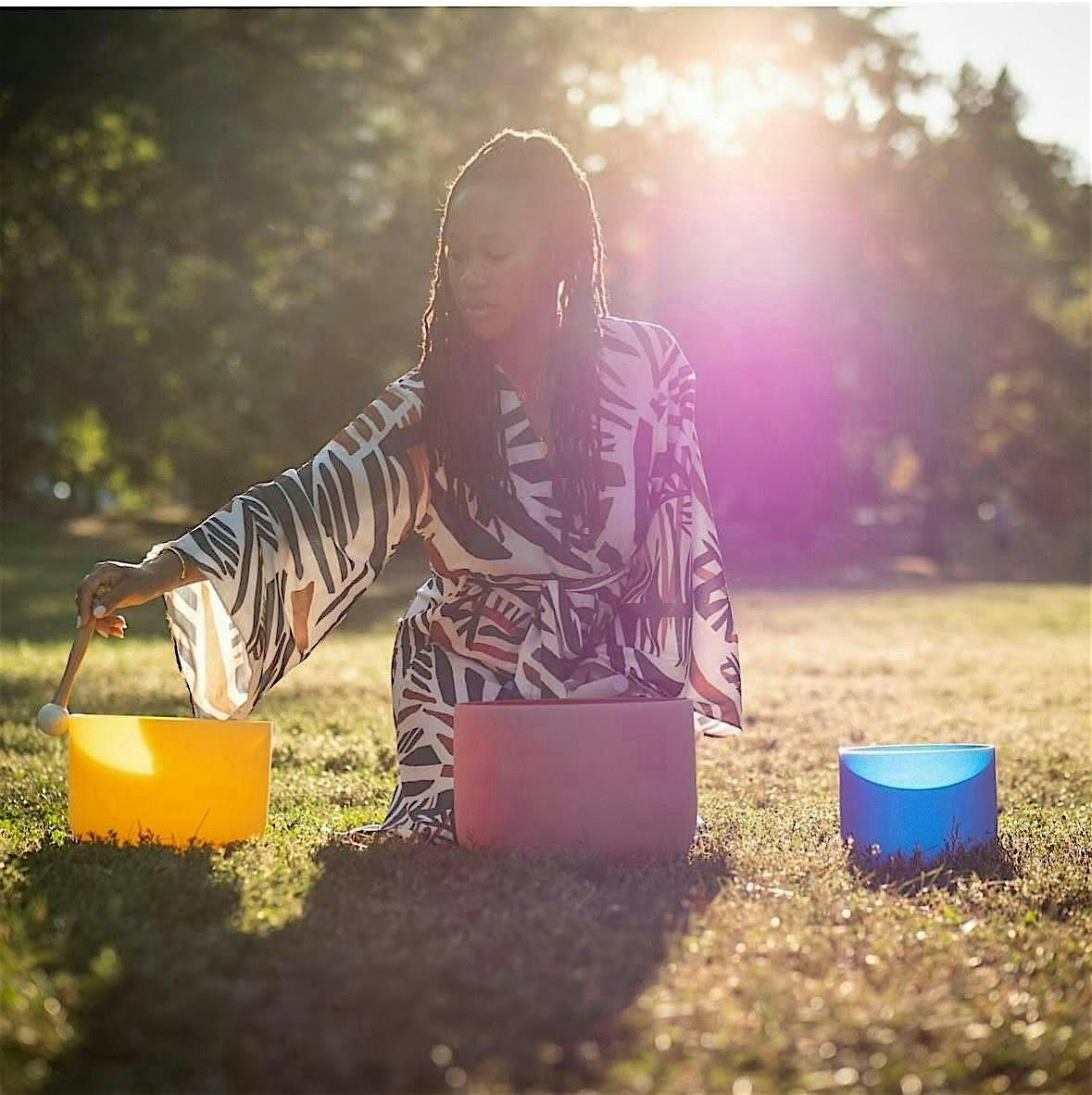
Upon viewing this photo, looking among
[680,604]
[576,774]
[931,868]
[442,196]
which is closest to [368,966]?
[576,774]

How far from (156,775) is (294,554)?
25.7 inches

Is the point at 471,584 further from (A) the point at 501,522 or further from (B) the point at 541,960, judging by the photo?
(B) the point at 541,960

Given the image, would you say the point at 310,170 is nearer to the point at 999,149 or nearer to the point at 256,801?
the point at 999,149

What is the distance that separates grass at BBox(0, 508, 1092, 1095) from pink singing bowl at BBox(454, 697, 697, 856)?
11 centimetres

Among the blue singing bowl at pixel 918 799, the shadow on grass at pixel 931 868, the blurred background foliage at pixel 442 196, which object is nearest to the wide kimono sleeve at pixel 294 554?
the blue singing bowl at pixel 918 799

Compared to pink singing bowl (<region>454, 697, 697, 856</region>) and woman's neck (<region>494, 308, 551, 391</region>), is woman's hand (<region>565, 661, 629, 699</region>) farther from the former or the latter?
woman's neck (<region>494, 308, 551, 391</region>)

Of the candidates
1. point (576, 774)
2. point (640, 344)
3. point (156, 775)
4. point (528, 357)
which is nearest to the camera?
point (576, 774)

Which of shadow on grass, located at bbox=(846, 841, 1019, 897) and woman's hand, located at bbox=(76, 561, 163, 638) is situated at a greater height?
woman's hand, located at bbox=(76, 561, 163, 638)

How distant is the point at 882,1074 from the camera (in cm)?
248

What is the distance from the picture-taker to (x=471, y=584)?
446cm

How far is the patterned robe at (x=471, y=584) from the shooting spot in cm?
431

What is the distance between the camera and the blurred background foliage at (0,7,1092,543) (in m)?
19.8

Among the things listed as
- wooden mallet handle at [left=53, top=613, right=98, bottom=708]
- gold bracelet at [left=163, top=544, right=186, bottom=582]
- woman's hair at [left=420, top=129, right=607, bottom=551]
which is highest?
woman's hair at [left=420, top=129, right=607, bottom=551]

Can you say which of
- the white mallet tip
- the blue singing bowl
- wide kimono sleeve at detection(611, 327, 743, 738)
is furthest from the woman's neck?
the white mallet tip
